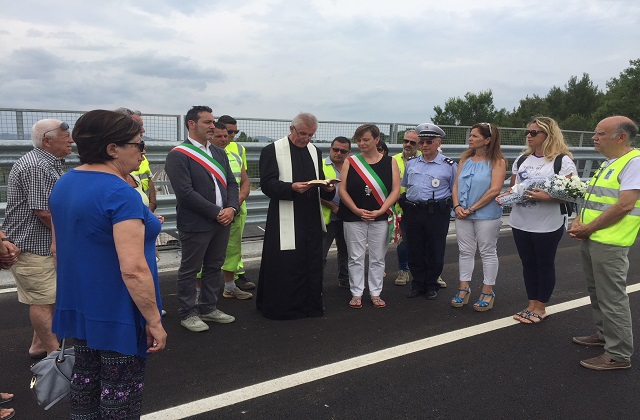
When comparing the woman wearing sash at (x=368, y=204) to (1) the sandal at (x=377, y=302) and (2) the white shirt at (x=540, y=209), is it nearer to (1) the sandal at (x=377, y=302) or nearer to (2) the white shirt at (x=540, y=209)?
(1) the sandal at (x=377, y=302)

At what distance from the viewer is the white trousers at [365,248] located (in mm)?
4770

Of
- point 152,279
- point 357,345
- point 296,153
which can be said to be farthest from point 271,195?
point 152,279

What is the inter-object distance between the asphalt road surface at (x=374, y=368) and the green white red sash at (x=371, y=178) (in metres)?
1.17

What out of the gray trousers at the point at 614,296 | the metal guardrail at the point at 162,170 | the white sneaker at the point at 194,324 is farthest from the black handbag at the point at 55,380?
the metal guardrail at the point at 162,170

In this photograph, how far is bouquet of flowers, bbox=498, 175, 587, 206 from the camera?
3.76 metres

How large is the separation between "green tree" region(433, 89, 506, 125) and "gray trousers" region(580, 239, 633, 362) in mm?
55052

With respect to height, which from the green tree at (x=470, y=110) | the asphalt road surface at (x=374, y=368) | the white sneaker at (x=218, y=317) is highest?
the green tree at (x=470, y=110)

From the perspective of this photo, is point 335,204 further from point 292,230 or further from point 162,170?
point 162,170

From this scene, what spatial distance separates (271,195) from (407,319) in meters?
1.78

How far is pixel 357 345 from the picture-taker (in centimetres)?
383

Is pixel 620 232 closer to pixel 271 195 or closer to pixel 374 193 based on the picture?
pixel 374 193

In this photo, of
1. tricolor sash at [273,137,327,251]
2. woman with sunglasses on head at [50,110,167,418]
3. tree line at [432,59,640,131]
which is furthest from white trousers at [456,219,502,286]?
tree line at [432,59,640,131]

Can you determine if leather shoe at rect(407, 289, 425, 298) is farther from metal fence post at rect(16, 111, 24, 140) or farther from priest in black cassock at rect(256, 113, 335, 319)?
metal fence post at rect(16, 111, 24, 140)

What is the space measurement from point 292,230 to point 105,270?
261cm
